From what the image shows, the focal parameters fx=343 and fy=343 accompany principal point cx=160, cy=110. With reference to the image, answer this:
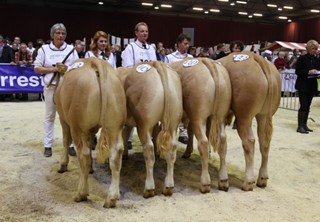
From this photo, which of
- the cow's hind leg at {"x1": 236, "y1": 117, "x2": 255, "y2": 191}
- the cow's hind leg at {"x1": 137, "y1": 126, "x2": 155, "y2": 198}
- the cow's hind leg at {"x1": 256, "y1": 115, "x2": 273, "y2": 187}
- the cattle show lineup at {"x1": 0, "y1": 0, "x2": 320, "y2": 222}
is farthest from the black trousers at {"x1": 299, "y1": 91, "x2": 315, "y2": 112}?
the cow's hind leg at {"x1": 137, "y1": 126, "x2": 155, "y2": 198}

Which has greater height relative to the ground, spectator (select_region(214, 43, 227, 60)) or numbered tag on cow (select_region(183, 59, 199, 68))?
spectator (select_region(214, 43, 227, 60))

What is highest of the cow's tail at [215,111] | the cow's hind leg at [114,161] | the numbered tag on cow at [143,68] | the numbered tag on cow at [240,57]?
the numbered tag on cow at [240,57]

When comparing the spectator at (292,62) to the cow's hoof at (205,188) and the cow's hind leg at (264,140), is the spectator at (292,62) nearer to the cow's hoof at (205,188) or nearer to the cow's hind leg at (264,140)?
the cow's hind leg at (264,140)

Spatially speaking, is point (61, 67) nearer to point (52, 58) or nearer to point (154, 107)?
point (52, 58)

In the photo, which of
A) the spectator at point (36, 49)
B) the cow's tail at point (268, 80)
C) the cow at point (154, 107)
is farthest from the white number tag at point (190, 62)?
the spectator at point (36, 49)

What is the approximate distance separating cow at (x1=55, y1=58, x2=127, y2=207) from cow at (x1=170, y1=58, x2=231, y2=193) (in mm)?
756

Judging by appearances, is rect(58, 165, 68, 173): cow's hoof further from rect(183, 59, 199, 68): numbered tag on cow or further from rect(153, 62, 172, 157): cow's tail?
rect(183, 59, 199, 68): numbered tag on cow

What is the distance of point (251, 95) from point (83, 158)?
1760 millimetres

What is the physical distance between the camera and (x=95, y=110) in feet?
9.77

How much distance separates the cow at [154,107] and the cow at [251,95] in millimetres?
640

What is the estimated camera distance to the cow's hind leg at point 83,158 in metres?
3.11

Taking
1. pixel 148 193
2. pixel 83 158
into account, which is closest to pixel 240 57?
pixel 148 193

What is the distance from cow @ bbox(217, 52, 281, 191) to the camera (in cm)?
349

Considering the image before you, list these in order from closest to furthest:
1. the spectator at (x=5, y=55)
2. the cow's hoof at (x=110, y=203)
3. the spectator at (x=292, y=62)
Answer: the cow's hoof at (x=110, y=203), the spectator at (x=5, y=55), the spectator at (x=292, y=62)
